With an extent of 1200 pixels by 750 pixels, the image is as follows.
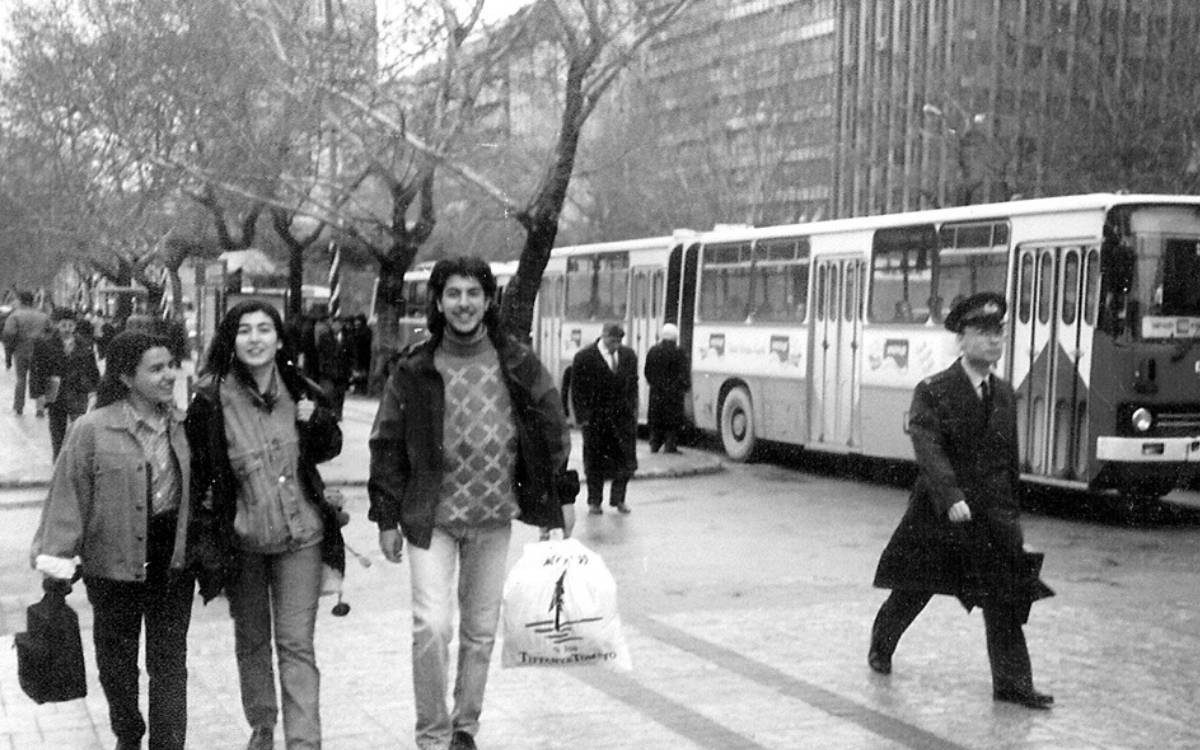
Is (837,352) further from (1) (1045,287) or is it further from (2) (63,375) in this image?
(2) (63,375)

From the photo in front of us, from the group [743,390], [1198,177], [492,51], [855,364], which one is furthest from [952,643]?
[1198,177]

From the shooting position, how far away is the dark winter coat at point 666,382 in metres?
20.8

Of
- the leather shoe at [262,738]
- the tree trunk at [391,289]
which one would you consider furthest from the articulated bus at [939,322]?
the leather shoe at [262,738]

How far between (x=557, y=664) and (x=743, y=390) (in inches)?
616

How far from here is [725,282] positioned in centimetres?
2239

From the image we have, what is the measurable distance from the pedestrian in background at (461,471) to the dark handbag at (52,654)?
1.05m

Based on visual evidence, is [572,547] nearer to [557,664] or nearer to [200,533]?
[557,664]

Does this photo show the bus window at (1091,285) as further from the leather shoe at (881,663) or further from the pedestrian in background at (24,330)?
the pedestrian in background at (24,330)

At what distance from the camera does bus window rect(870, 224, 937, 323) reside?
17.8m

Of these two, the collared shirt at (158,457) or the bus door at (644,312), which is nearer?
the collared shirt at (158,457)

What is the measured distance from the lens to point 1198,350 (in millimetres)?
14953

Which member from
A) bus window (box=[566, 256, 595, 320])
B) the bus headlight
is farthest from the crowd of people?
bus window (box=[566, 256, 595, 320])

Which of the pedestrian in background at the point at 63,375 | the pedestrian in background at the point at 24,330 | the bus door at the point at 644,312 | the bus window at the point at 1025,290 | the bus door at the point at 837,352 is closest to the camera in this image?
the bus window at the point at 1025,290

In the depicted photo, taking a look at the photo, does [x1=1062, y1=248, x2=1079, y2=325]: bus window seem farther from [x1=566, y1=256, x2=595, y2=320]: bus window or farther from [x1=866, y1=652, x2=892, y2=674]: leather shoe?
[x1=566, y1=256, x2=595, y2=320]: bus window
